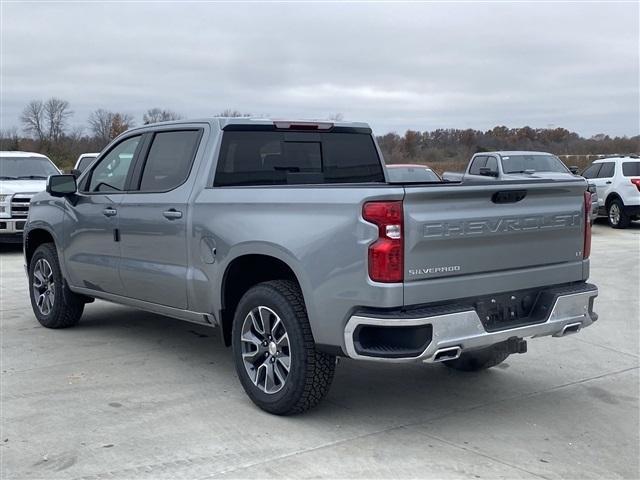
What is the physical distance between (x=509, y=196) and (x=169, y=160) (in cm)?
282

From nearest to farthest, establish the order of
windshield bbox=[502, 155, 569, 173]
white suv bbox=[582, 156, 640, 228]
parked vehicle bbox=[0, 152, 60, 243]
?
parked vehicle bbox=[0, 152, 60, 243]
windshield bbox=[502, 155, 569, 173]
white suv bbox=[582, 156, 640, 228]

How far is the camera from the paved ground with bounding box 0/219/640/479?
4.38 meters

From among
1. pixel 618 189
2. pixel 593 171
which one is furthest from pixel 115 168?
pixel 593 171

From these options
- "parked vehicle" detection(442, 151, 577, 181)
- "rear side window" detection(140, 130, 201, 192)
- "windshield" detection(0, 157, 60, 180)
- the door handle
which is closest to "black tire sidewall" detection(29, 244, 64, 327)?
"rear side window" detection(140, 130, 201, 192)

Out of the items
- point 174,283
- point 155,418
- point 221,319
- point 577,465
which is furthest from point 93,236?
point 577,465

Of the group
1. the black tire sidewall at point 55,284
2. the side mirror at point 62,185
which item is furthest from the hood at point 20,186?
the side mirror at point 62,185

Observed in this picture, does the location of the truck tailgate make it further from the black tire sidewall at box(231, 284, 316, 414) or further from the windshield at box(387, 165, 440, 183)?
the windshield at box(387, 165, 440, 183)

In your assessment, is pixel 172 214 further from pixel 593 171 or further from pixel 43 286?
pixel 593 171

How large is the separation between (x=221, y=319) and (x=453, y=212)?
1980 mm

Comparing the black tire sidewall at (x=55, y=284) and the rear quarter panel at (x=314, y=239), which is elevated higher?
the rear quarter panel at (x=314, y=239)

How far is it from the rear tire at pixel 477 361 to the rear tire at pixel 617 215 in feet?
50.6

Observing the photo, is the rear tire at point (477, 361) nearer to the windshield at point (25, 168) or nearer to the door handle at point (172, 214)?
the door handle at point (172, 214)

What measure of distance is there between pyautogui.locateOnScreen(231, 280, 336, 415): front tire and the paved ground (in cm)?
17

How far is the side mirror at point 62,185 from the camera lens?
714cm
